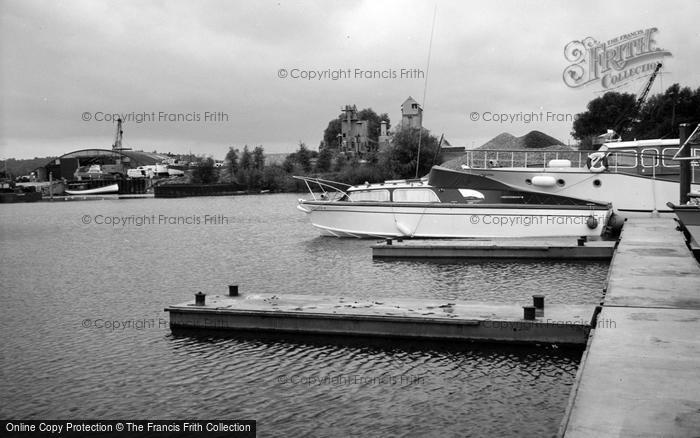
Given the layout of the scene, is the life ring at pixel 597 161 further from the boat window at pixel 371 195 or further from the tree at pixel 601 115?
the tree at pixel 601 115

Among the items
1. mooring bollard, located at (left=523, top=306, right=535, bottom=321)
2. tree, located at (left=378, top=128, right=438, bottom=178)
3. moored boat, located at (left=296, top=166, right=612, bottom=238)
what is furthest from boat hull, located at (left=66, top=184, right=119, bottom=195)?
mooring bollard, located at (left=523, top=306, right=535, bottom=321)

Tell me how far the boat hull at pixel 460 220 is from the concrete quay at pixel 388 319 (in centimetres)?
1629

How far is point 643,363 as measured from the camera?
7.71 metres

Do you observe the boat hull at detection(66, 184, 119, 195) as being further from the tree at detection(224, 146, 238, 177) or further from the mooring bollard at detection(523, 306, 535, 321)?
the mooring bollard at detection(523, 306, 535, 321)

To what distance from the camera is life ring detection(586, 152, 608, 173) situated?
1182 inches

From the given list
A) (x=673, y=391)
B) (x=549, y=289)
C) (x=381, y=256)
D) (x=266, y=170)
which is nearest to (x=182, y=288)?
(x=381, y=256)

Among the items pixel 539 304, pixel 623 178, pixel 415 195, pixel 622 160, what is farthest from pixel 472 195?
pixel 539 304

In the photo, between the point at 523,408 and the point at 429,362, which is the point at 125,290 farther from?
the point at 523,408

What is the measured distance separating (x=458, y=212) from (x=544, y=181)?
409 centimetres

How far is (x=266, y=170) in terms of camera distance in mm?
135875

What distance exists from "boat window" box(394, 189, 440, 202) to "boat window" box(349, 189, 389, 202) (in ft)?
1.89

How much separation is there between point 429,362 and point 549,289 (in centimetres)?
745

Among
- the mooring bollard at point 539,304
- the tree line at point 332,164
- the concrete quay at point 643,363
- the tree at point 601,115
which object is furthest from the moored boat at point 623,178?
the tree at point 601,115

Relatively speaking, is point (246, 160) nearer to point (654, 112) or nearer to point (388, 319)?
point (654, 112)
